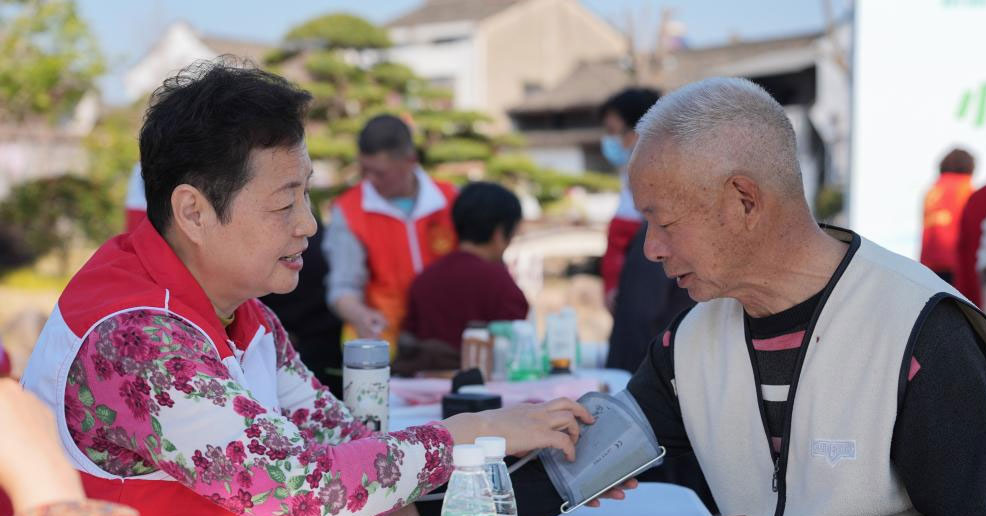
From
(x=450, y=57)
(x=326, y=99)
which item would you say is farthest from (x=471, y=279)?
(x=450, y=57)

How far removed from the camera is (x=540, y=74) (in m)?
37.3

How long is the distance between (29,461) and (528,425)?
110cm

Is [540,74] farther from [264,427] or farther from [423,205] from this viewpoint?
[264,427]

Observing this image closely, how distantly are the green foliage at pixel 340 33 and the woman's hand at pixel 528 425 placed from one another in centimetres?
2227

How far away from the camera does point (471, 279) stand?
393cm

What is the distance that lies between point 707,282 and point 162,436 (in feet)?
3.49

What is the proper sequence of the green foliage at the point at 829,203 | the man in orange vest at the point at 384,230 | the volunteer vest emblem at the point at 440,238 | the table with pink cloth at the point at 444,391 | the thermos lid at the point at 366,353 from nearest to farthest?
the thermos lid at the point at 366,353 < the table with pink cloth at the point at 444,391 < the man in orange vest at the point at 384,230 < the volunteer vest emblem at the point at 440,238 < the green foliage at the point at 829,203

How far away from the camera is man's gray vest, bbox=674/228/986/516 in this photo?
70.0 inches

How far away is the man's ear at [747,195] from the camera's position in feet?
6.11

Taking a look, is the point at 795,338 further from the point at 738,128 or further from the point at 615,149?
the point at 615,149

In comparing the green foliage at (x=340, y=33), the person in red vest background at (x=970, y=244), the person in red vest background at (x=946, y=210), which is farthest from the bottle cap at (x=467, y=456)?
the green foliage at (x=340, y=33)

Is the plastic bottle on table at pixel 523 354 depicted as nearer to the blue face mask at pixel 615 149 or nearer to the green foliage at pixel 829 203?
the blue face mask at pixel 615 149

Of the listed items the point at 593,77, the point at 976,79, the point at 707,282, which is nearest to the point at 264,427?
the point at 707,282

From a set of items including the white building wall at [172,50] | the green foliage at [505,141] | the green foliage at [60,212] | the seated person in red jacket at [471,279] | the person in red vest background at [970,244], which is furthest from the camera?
the white building wall at [172,50]
